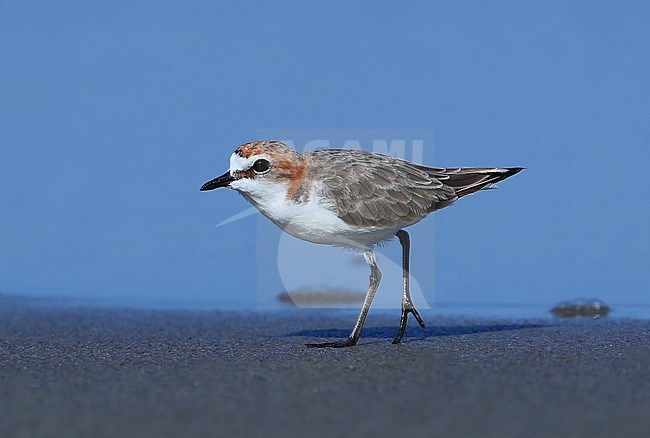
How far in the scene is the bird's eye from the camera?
6402 mm

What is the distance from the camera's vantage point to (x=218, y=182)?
643 cm

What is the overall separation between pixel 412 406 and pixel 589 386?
3.82ft

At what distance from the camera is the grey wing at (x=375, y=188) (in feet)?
21.7

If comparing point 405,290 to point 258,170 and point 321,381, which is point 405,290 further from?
point 321,381

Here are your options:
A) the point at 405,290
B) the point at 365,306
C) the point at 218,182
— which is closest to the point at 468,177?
the point at 405,290

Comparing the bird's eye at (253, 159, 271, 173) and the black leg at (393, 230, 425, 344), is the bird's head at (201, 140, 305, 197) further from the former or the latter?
the black leg at (393, 230, 425, 344)

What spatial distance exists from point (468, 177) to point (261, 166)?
1869 mm

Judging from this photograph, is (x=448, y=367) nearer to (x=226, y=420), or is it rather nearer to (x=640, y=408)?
(x=640, y=408)

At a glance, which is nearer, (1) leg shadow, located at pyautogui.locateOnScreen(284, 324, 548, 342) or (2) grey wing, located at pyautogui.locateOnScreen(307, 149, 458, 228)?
(2) grey wing, located at pyautogui.locateOnScreen(307, 149, 458, 228)

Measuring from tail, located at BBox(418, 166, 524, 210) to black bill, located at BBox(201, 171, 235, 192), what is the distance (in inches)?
66.4

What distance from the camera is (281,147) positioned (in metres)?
6.49

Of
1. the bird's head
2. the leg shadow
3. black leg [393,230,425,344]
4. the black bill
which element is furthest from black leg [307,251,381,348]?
the black bill

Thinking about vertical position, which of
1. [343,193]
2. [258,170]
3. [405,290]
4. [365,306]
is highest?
[258,170]

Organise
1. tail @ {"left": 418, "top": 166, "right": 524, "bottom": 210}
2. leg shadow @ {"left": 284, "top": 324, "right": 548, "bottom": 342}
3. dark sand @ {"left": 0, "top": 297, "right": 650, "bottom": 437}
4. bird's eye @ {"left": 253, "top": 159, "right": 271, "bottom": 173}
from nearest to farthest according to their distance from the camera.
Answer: dark sand @ {"left": 0, "top": 297, "right": 650, "bottom": 437} → bird's eye @ {"left": 253, "top": 159, "right": 271, "bottom": 173} → tail @ {"left": 418, "top": 166, "right": 524, "bottom": 210} → leg shadow @ {"left": 284, "top": 324, "right": 548, "bottom": 342}
